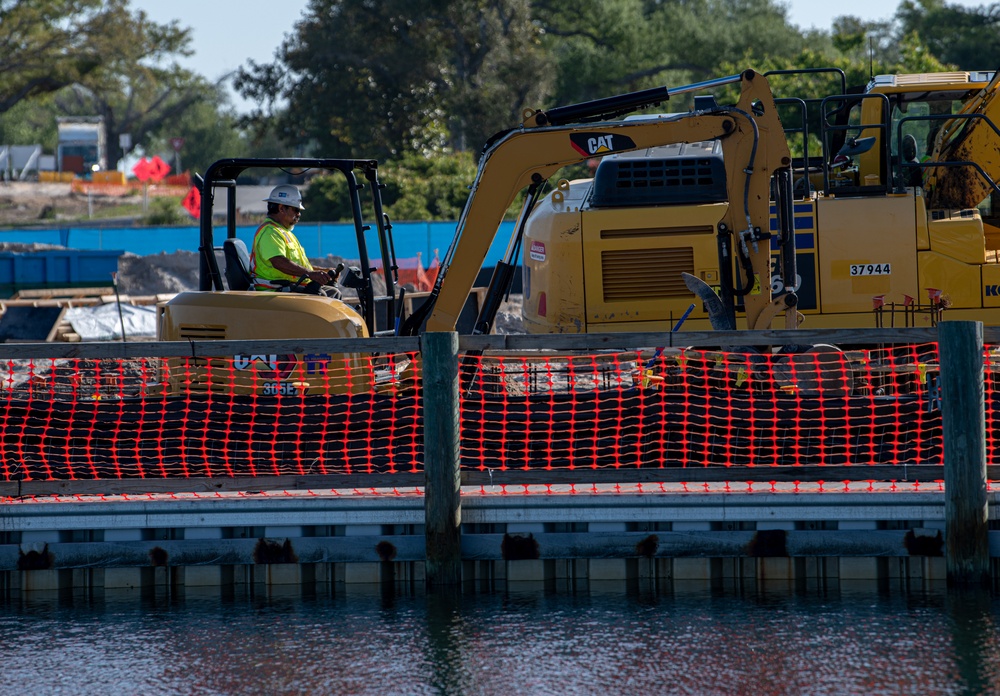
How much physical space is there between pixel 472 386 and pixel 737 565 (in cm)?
264

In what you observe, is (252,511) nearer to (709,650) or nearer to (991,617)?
(709,650)

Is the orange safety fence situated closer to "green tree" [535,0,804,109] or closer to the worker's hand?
the worker's hand

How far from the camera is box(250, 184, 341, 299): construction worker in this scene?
9.62 m

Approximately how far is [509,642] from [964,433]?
9.08 ft

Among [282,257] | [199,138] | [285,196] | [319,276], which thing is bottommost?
[319,276]

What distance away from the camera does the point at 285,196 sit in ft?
31.6

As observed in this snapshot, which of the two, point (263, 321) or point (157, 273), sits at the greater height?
point (157, 273)

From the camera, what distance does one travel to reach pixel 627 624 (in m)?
7.60

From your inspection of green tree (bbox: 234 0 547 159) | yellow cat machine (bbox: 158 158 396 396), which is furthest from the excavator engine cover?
green tree (bbox: 234 0 547 159)

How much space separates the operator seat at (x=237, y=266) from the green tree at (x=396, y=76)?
127 feet

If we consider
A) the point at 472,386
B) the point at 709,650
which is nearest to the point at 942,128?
the point at 472,386

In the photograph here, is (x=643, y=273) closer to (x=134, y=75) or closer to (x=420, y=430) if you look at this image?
(x=420, y=430)

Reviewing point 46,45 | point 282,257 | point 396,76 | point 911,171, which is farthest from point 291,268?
point 46,45

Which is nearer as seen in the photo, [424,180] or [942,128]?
[942,128]
